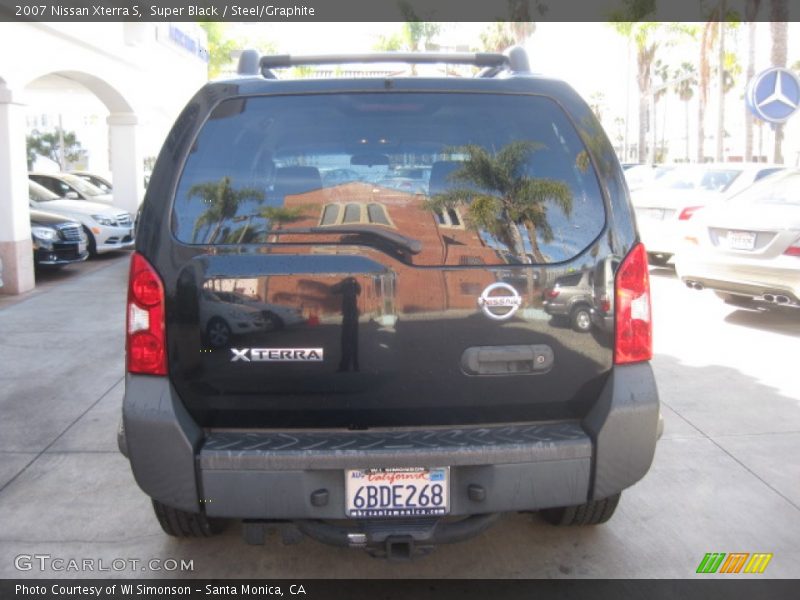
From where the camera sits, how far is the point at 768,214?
778 cm

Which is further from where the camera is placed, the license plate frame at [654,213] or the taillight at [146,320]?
the license plate frame at [654,213]

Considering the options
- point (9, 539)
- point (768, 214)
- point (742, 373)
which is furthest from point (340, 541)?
point (768, 214)

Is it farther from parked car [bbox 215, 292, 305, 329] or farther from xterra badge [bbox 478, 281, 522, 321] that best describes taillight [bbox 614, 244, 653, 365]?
parked car [bbox 215, 292, 305, 329]

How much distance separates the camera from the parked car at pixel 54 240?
38.8 feet

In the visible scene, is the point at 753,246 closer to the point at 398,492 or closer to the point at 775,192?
the point at 775,192

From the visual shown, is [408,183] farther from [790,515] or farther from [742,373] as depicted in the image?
[742,373]

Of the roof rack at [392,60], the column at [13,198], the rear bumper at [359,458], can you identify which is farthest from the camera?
the column at [13,198]

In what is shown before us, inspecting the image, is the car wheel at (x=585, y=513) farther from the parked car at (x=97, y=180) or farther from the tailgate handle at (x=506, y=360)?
the parked car at (x=97, y=180)

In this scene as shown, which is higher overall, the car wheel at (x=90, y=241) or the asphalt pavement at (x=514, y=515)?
the car wheel at (x=90, y=241)

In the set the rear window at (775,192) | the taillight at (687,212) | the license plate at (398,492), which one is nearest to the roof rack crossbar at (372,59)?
the license plate at (398,492)

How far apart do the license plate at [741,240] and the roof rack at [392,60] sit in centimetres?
508

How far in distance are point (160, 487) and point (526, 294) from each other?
55.6 inches

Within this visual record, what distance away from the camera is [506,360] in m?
2.84

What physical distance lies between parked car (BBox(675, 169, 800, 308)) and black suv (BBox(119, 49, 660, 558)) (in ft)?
17.2
